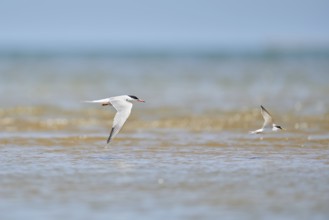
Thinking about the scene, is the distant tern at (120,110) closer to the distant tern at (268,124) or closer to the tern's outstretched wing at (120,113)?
the tern's outstretched wing at (120,113)

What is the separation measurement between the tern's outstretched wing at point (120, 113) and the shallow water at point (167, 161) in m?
0.37

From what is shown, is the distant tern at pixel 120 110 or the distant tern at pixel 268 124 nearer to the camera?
the distant tern at pixel 120 110

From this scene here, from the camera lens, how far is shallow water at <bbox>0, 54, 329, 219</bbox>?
7078mm

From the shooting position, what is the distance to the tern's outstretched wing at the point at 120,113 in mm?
9750

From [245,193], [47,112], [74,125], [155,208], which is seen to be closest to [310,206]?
[245,193]

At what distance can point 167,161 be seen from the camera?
9.46 m

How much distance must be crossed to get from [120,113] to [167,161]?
880mm

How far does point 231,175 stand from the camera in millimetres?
8461

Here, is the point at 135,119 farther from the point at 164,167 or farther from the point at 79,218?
the point at 79,218

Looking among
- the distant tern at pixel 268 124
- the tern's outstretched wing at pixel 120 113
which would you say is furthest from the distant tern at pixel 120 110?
the distant tern at pixel 268 124

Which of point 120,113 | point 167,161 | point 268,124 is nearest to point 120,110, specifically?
point 120,113

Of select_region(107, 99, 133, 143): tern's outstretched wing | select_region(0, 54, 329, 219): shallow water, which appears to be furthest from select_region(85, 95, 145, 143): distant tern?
select_region(0, 54, 329, 219): shallow water

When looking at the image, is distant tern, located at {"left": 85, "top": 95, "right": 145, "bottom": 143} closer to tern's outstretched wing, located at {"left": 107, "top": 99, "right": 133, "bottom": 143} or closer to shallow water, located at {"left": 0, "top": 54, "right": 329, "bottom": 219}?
tern's outstretched wing, located at {"left": 107, "top": 99, "right": 133, "bottom": 143}

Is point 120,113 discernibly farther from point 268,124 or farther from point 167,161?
point 268,124
